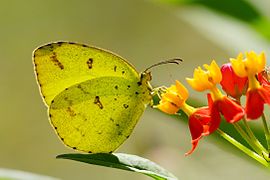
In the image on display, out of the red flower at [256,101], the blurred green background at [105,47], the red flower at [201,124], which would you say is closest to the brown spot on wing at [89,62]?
the red flower at [201,124]

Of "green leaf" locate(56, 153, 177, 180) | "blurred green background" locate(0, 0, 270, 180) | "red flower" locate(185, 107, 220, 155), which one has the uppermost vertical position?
"red flower" locate(185, 107, 220, 155)

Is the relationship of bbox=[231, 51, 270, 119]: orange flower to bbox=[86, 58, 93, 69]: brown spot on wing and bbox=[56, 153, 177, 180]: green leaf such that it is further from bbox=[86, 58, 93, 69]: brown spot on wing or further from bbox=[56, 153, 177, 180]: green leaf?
bbox=[86, 58, 93, 69]: brown spot on wing

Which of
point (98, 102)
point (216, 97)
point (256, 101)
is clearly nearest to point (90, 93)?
point (98, 102)

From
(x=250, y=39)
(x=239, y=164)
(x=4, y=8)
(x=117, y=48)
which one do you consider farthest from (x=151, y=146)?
(x=4, y=8)

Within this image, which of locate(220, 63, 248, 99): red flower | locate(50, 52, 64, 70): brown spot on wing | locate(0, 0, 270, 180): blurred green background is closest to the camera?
locate(220, 63, 248, 99): red flower

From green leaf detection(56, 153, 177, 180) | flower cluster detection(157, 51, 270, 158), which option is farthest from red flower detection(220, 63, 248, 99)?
green leaf detection(56, 153, 177, 180)

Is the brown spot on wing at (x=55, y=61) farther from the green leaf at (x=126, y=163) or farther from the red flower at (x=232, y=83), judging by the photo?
the red flower at (x=232, y=83)

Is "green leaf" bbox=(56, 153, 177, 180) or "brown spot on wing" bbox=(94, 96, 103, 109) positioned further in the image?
"brown spot on wing" bbox=(94, 96, 103, 109)
